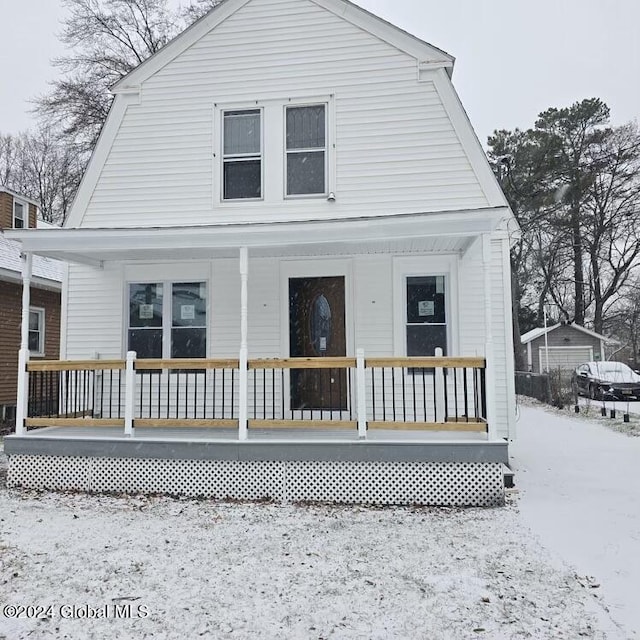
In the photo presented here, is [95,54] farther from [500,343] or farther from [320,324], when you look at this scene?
[500,343]

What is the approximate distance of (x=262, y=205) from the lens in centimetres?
783

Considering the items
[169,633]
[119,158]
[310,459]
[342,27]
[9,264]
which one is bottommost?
[169,633]

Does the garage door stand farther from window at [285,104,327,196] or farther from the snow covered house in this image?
window at [285,104,327,196]

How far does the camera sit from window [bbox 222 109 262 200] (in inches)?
313

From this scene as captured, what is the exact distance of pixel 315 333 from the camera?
7.90 m

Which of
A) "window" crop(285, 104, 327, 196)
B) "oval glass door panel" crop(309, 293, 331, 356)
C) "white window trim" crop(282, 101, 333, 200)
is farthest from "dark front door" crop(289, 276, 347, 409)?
"window" crop(285, 104, 327, 196)

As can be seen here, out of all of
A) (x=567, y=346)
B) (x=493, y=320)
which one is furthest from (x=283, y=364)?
(x=567, y=346)

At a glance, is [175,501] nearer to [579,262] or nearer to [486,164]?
[486,164]

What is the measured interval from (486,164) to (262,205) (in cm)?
→ 318

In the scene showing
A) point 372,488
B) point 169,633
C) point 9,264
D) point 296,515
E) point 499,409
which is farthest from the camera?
point 9,264

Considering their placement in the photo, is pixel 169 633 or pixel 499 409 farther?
pixel 499 409

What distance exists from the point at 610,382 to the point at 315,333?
1552 centimetres

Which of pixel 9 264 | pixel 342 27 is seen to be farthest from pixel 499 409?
pixel 9 264

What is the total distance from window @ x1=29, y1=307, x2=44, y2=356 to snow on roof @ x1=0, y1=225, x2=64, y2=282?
932mm
